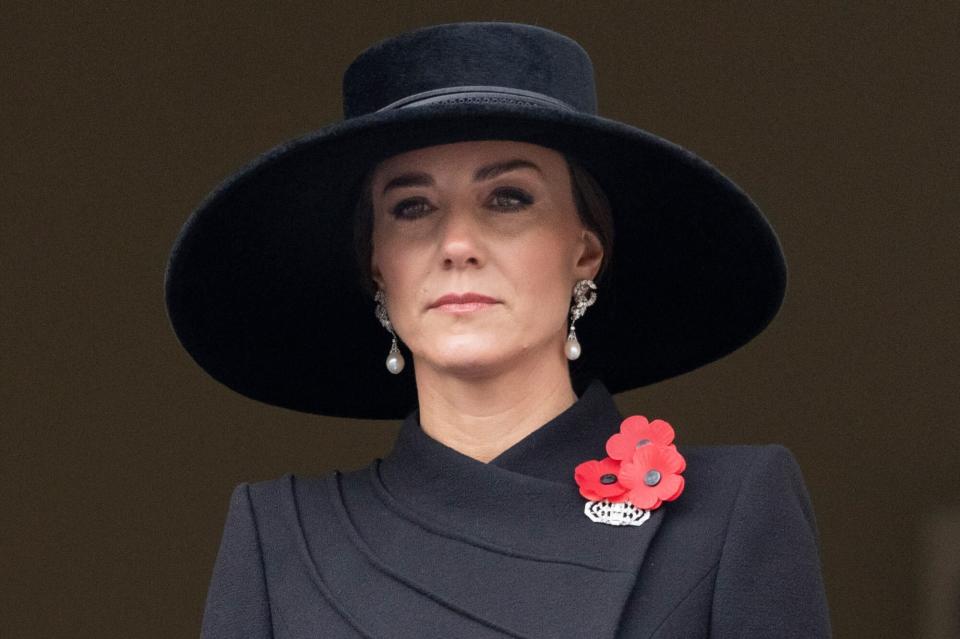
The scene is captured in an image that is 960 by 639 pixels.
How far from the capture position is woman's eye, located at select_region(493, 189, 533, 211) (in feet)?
9.11

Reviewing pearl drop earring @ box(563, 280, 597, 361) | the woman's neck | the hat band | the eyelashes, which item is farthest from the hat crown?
the woman's neck

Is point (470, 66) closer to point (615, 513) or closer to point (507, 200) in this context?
point (507, 200)

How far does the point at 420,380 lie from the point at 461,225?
0.26 m

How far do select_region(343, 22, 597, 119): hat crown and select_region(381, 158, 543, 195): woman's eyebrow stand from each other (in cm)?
8

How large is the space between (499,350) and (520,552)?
26 centimetres

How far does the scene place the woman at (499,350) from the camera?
2.65 m

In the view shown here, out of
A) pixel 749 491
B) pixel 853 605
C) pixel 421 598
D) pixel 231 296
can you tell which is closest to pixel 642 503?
pixel 749 491

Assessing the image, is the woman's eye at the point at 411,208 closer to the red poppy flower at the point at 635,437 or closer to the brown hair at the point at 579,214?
the brown hair at the point at 579,214

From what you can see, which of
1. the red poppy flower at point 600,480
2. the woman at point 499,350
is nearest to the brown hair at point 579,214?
the woman at point 499,350

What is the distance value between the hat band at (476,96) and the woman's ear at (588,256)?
19cm

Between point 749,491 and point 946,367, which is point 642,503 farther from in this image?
point 946,367

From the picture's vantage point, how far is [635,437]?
9.12 feet

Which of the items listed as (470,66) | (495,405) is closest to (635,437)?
(495,405)

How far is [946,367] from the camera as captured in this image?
3943 mm
